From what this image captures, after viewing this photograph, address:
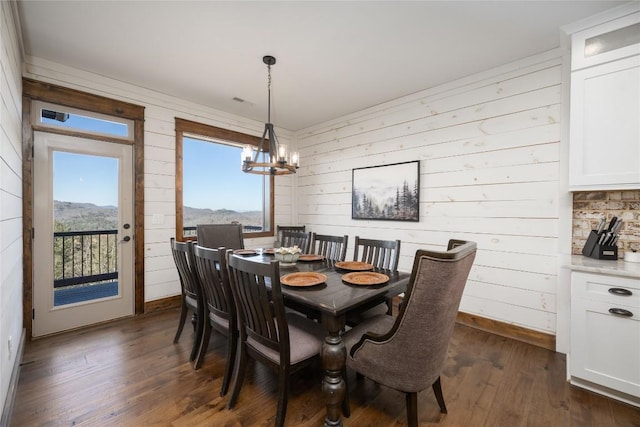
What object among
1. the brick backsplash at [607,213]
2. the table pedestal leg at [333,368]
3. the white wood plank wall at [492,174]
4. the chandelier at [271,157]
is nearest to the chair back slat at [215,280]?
the table pedestal leg at [333,368]

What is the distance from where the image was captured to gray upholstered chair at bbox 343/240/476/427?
1275mm

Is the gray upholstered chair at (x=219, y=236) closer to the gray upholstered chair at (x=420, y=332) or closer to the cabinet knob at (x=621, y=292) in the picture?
the gray upholstered chair at (x=420, y=332)

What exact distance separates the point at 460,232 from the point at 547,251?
78 cm

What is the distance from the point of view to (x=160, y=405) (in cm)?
182

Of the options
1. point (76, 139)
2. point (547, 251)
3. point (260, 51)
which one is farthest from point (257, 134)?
point (547, 251)

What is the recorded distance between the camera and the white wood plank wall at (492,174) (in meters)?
2.62

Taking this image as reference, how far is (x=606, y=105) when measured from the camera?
6.88 feet

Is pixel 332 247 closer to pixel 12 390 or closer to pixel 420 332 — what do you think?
pixel 420 332

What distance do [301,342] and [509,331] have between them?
236 cm

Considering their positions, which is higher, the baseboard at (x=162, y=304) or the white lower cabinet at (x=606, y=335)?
the white lower cabinet at (x=606, y=335)

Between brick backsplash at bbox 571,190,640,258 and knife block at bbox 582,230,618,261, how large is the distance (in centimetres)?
18

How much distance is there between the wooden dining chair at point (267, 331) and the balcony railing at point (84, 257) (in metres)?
2.41

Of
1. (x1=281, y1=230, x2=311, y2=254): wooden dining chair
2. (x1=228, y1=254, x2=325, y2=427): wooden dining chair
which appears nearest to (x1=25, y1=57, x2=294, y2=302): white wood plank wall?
(x1=281, y1=230, x2=311, y2=254): wooden dining chair

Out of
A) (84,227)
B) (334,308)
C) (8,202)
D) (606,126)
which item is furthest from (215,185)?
(606,126)
